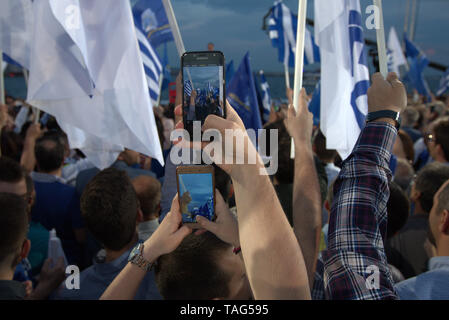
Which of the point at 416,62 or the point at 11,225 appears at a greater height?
the point at 416,62

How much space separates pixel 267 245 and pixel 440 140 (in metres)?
3.29

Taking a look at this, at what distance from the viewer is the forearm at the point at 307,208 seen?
65.4 inches

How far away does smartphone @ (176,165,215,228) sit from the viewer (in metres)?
1.11

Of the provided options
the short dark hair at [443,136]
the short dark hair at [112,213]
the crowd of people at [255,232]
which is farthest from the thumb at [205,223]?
the short dark hair at [443,136]

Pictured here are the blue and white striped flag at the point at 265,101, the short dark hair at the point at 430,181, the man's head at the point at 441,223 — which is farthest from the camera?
the blue and white striped flag at the point at 265,101

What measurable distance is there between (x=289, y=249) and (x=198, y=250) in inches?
21.6

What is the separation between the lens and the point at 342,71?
2686 millimetres

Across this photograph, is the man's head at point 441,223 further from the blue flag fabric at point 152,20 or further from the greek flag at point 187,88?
the blue flag fabric at point 152,20

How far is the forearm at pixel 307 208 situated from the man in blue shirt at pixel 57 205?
6.48ft

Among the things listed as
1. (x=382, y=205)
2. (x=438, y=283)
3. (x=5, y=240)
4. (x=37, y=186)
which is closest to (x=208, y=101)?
(x=382, y=205)

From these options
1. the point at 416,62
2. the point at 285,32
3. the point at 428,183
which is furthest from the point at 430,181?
the point at 416,62

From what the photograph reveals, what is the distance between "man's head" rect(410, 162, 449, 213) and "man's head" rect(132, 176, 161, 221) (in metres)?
1.83

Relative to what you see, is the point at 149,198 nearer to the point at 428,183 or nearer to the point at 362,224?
the point at 362,224

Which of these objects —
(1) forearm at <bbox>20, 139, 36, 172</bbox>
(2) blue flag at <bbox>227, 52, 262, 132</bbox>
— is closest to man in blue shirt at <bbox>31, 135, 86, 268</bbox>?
(1) forearm at <bbox>20, 139, 36, 172</bbox>
